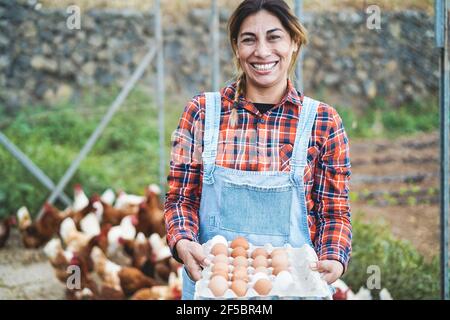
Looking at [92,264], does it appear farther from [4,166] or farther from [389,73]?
[389,73]

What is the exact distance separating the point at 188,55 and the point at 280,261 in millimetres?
5401

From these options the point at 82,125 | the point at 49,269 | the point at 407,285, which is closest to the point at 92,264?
the point at 49,269

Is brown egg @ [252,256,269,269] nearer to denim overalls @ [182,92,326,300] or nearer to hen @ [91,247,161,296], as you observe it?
denim overalls @ [182,92,326,300]

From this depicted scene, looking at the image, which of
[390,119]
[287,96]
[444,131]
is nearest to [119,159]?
[390,119]

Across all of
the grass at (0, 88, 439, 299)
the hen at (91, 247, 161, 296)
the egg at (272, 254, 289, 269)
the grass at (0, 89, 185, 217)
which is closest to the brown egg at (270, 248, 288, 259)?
the egg at (272, 254, 289, 269)

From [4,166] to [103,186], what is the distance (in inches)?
26.4

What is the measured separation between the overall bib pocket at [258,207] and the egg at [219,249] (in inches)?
2.6

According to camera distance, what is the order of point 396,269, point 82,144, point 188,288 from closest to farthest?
1. point 188,288
2. point 396,269
3. point 82,144

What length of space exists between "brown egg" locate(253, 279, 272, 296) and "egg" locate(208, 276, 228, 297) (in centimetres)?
7

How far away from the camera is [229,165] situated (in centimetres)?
150

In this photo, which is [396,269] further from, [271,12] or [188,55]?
[188,55]

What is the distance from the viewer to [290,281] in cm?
138
